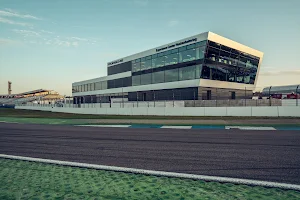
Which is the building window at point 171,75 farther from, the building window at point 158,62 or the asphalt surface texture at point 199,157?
the asphalt surface texture at point 199,157

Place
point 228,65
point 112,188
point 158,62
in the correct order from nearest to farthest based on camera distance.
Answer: point 112,188 < point 228,65 < point 158,62

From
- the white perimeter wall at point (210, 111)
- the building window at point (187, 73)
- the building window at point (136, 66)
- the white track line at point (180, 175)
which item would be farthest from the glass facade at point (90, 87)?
the white track line at point (180, 175)

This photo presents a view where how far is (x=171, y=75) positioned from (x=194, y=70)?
5007 mm

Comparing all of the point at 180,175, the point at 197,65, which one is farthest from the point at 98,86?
the point at 180,175

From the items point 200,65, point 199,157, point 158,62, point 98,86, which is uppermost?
point 158,62

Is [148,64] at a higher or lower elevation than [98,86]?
higher

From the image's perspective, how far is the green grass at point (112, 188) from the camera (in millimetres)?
3080

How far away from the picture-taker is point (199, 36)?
97.3 ft

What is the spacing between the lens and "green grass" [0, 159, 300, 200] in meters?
3.08

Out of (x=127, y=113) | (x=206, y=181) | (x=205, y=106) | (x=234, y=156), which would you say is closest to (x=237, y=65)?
(x=205, y=106)

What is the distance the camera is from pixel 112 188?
3416 millimetres

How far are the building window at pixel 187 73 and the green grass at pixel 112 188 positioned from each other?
2798 cm

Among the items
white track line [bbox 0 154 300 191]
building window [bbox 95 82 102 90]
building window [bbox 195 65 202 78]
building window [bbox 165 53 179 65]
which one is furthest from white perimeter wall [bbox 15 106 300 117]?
building window [bbox 95 82 102 90]

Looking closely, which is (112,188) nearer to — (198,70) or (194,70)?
(198,70)
